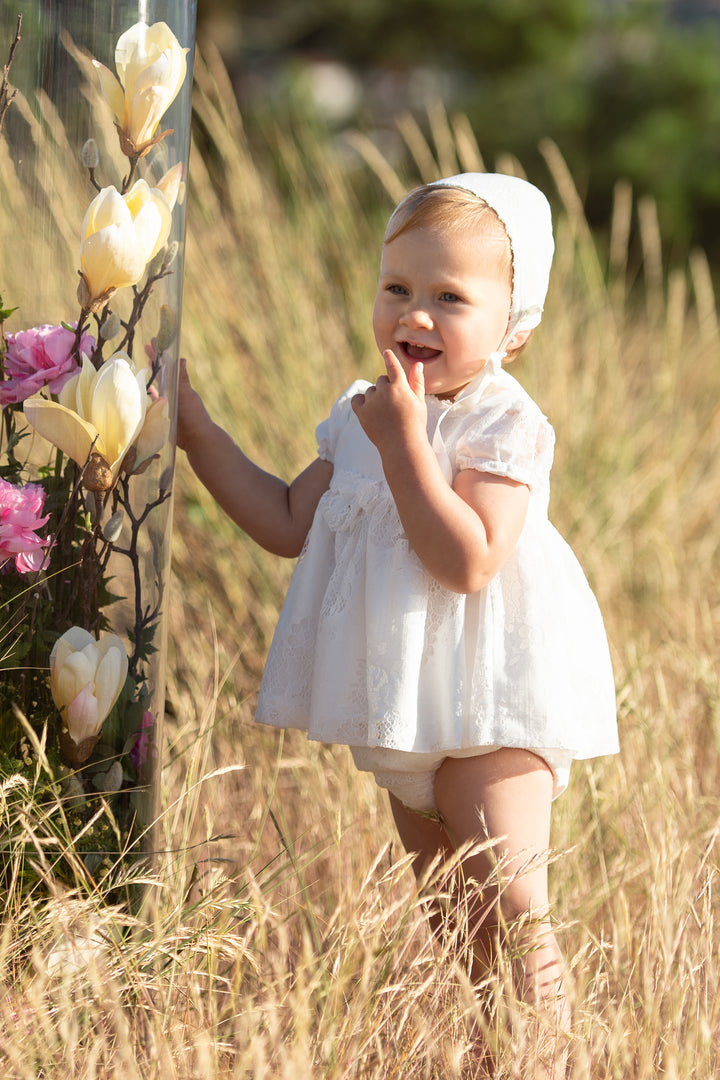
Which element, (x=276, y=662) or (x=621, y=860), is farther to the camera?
(x=621, y=860)

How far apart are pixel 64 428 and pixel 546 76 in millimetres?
7446

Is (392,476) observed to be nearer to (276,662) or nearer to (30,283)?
(276,662)

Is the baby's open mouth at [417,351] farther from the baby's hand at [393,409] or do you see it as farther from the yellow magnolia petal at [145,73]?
the yellow magnolia petal at [145,73]

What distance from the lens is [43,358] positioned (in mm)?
1271

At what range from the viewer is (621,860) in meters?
1.71

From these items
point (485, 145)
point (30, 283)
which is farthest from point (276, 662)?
point (485, 145)

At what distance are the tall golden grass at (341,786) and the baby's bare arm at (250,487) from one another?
28cm

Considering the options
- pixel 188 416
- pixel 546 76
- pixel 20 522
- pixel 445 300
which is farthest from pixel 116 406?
pixel 546 76

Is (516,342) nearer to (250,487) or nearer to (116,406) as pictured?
(250,487)

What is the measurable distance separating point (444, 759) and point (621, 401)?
195cm

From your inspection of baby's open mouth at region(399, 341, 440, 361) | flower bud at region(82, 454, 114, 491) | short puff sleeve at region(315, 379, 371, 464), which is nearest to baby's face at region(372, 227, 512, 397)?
baby's open mouth at region(399, 341, 440, 361)

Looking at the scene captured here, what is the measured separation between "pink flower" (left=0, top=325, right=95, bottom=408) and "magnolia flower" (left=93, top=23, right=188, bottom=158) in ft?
0.71

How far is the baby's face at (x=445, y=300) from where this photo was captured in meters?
1.32
